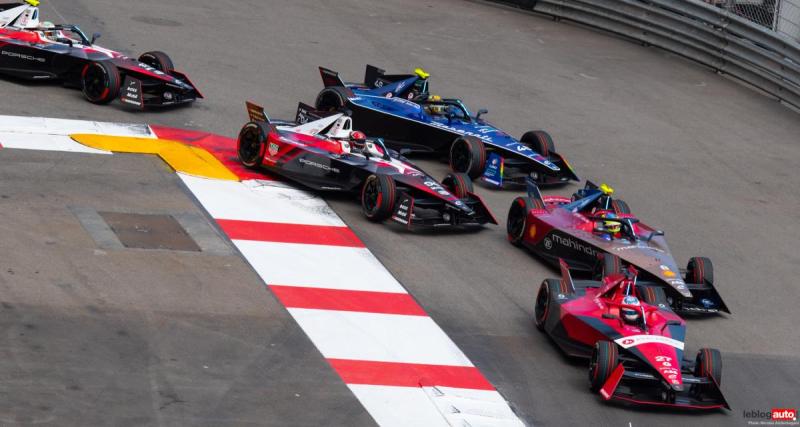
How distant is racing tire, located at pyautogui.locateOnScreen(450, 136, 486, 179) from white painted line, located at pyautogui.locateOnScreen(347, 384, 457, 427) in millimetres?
7370

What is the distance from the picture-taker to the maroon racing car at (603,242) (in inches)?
629

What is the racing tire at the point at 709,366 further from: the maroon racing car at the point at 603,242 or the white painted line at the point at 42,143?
the white painted line at the point at 42,143

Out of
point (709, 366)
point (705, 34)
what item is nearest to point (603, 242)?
point (709, 366)

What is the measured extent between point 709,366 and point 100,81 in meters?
11.7

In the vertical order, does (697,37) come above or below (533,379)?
above

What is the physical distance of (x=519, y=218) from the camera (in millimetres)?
17625

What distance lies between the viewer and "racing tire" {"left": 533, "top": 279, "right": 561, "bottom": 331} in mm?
14625

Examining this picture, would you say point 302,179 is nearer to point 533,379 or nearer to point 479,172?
point 479,172

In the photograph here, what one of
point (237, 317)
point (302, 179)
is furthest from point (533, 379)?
point (302, 179)

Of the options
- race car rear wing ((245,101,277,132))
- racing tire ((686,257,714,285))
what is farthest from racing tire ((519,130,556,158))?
racing tire ((686,257,714,285))

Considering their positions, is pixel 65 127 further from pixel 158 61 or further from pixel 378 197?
pixel 378 197

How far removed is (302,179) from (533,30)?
45.5 feet

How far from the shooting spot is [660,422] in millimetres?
13094

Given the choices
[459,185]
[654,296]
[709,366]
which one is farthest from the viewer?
[459,185]
